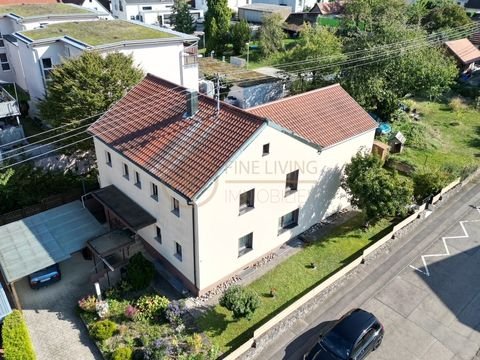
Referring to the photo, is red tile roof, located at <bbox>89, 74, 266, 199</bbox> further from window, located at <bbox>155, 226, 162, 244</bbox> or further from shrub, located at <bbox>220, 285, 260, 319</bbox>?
shrub, located at <bbox>220, 285, 260, 319</bbox>

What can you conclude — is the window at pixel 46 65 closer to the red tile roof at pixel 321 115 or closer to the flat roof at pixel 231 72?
the flat roof at pixel 231 72

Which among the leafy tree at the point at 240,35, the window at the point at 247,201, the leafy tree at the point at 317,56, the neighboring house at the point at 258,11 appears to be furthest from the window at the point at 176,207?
the neighboring house at the point at 258,11

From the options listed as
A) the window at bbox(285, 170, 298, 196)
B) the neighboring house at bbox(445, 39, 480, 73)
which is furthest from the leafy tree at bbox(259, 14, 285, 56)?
the window at bbox(285, 170, 298, 196)

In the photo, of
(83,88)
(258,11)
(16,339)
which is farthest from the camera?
(258,11)

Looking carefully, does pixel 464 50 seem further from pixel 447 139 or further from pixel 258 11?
pixel 258 11

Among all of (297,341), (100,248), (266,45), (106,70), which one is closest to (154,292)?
(100,248)

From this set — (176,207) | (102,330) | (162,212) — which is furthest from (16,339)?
(176,207)

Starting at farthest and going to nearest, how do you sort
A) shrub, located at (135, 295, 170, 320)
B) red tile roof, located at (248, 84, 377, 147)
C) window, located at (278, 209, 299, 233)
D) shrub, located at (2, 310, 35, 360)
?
window, located at (278, 209, 299, 233) → red tile roof, located at (248, 84, 377, 147) → shrub, located at (135, 295, 170, 320) → shrub, located at (2, 310, 35, 360)
